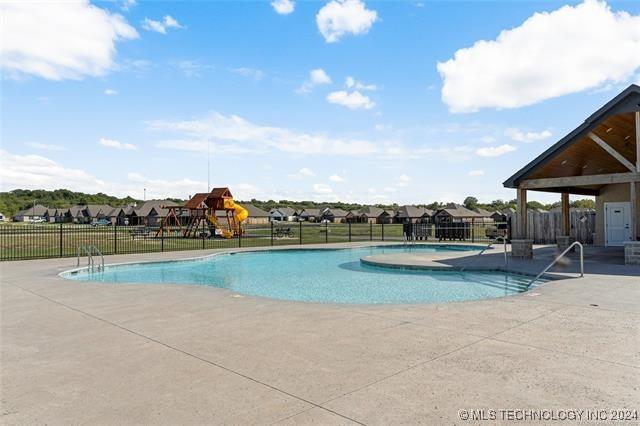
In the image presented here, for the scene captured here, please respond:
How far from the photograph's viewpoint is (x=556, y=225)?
2305 centimetres

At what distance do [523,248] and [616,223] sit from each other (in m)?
8.49

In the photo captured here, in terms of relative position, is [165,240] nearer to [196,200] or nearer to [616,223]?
[196,200]

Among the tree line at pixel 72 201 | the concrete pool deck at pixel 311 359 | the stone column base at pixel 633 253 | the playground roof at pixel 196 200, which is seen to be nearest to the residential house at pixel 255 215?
the tree line at pixel 72 201

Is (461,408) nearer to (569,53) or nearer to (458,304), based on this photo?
(458,304)

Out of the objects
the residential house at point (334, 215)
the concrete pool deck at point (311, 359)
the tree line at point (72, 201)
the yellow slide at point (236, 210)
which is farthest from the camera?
the tree line at point (72, 201)

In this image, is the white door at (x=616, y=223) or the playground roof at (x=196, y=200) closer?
the white door at (x=616, y=223)

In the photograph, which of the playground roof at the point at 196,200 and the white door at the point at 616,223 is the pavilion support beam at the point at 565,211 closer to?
the white door at the point at 616,223

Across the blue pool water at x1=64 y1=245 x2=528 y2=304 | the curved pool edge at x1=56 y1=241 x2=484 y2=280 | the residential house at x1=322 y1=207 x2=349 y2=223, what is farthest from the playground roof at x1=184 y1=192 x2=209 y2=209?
the residential house at x1=322 y1=207 x2=349 y2=223

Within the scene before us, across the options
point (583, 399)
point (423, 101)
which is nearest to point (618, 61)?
point (423, 101)

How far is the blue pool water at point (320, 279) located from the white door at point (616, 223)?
1152cm

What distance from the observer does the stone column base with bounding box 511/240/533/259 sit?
14.9m

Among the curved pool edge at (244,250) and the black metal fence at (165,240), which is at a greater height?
the black metal fence at (165,240)

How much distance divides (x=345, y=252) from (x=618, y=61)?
544 inches

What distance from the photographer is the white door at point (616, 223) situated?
63.7ft
